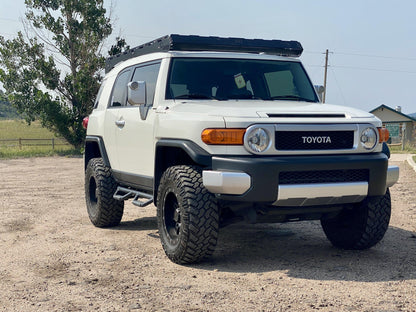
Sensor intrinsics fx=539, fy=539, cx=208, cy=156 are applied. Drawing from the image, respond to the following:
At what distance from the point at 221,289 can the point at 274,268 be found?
34.0 inches

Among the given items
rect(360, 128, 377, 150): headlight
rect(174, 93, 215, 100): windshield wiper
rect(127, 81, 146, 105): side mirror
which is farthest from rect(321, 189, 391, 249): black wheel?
rect(127, 81, 146, 105): side mirror

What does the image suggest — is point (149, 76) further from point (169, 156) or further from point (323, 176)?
point (323, 176)

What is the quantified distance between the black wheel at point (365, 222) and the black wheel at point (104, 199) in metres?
3.05

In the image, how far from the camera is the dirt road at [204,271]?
4.18 metres

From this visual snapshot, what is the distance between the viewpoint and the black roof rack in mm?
6062

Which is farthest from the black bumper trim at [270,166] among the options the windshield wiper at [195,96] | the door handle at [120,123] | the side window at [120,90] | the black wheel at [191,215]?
the side window at [120,90]

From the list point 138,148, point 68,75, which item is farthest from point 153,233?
point 68,75

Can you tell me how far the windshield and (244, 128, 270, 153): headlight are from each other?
121 centimetres

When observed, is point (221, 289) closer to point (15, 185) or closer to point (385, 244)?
point (385, 244)

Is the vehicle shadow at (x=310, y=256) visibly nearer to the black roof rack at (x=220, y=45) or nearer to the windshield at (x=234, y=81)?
the windshield at (x=234, y=81)

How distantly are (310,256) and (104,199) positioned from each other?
300 cm

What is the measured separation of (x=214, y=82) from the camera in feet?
19.5

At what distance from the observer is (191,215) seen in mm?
4938

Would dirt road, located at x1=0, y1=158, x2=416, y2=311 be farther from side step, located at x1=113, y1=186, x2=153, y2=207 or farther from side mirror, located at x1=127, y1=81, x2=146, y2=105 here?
side mirror, located at x1=127, y1=81, x2=146, y2=105
